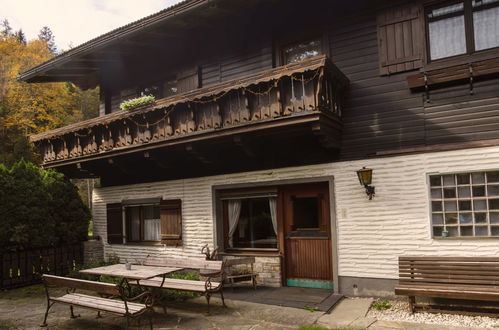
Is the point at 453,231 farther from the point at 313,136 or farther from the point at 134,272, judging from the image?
the point at 134,272

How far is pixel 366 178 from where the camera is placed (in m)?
7.80

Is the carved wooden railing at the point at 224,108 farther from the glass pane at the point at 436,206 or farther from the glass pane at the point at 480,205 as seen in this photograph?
the glass pane at the point at 480,205

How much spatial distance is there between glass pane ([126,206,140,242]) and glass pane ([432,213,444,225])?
8.50m

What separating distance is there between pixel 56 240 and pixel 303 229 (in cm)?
749

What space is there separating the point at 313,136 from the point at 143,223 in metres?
6.52

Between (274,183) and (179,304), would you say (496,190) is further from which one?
(179,304)

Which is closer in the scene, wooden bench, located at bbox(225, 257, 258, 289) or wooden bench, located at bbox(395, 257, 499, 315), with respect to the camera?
wooden bench, located at bbox(395, 257, 499, 315)

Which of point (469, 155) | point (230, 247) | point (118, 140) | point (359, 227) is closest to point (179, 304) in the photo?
point (230, 247)

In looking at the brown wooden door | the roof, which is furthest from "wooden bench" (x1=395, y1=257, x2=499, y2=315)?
the roof

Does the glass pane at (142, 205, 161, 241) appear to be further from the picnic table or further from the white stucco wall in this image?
the white stucco wall

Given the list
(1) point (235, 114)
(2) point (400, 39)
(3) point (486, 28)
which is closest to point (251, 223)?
(1) point (235, 114)

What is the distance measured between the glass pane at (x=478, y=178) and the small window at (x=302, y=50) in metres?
4.28

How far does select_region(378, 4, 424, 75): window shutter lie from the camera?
790 cm

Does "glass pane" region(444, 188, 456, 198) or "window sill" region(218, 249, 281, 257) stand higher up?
"glass pane" region(444, 188, 456, 198)
